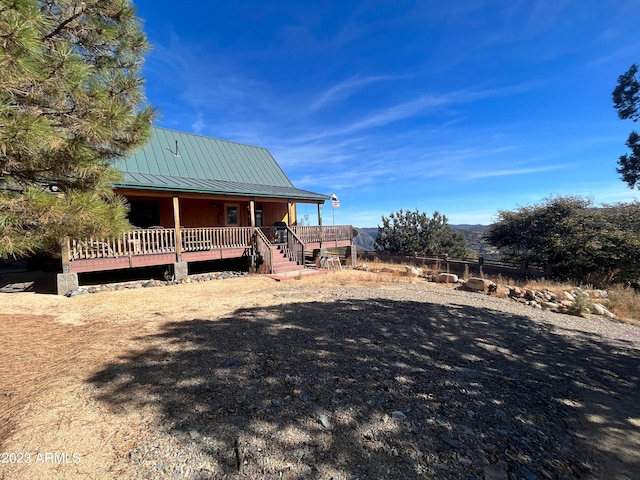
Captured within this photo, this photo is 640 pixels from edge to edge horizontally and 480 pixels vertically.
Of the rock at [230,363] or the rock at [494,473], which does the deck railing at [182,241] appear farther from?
the rock at [494,473]

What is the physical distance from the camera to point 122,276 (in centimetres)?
1114

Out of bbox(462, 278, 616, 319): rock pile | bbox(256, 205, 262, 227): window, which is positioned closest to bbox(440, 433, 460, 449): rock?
bbox(462, 278, 616, 319): rock pile

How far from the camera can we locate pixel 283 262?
12469 mm

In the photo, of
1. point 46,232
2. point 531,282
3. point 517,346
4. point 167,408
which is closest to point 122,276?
point 46,232

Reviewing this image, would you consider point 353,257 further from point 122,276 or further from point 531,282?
point 122,276

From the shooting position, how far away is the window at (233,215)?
50.5 ft

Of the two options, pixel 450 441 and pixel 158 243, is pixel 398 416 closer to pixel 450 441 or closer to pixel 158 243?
pixel 450 441

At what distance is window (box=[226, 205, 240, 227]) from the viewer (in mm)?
15380

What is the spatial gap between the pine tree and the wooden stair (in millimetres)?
7916

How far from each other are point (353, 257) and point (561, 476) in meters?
14.5

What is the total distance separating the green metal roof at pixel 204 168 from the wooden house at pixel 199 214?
4cm

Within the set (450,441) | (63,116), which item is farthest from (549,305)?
(63,116)

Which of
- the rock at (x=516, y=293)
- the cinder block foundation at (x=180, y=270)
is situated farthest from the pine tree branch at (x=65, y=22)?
the rock at (x=516, y=293)

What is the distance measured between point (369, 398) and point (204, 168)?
14.8m
